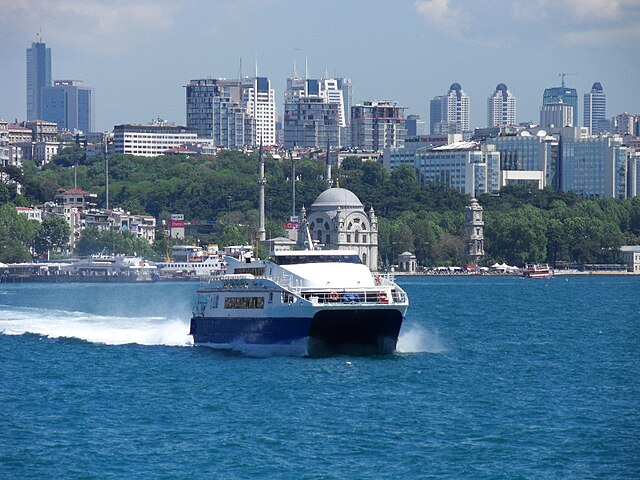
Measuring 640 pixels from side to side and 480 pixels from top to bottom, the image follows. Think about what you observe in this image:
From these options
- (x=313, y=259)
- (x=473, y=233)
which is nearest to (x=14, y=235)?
(x=473, y=233)

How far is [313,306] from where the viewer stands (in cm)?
5188

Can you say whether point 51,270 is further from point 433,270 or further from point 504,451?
point 504,451

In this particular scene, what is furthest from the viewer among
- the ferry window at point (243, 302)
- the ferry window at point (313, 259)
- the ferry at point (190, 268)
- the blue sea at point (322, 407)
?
the ferry at point (190, 268)

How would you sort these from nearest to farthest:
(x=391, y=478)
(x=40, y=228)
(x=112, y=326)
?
(x=391, y=478) < (x=112, y=326) < (x=40, y=228)

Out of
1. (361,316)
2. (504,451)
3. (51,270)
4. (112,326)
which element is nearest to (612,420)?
(504,451)

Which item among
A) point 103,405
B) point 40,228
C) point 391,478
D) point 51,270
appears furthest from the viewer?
point 40,228

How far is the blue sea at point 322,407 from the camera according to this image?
120 feet

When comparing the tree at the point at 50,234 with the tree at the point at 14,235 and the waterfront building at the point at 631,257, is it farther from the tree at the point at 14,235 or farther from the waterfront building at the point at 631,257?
the waterfront building at the point at 631,257

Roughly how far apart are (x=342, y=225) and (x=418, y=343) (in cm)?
11072

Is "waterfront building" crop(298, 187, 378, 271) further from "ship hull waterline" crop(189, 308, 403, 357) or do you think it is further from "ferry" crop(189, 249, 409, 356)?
"ship hull waterline" crop(189, 308, 403, 357)

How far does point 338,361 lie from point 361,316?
164 centimetres

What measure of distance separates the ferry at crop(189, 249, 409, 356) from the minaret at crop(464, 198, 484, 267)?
13029cm

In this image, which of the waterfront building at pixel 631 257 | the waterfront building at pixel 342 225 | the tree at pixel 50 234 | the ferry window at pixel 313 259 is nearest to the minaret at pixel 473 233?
the waterfront building at pixel 631 257

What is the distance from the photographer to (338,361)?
5266 centimetres
